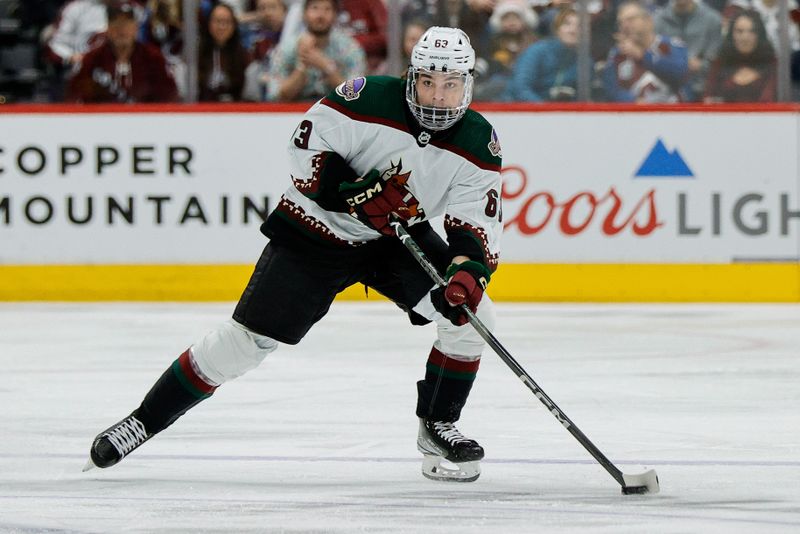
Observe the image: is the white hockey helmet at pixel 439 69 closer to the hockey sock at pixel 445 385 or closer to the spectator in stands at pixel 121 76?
the hockey sock at pixel 445 385

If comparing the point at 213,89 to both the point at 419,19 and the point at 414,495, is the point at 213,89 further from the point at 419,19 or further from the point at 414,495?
the point at 414,495

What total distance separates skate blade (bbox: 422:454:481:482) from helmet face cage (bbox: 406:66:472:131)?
0.72 metres

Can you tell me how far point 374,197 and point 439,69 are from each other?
300 millimetres

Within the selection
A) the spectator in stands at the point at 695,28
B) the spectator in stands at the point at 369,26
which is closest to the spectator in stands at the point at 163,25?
the spectator in stands at the point at 369,26

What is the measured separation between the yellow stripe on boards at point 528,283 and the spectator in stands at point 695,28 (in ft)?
3.26

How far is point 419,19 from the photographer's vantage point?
7.96 metres

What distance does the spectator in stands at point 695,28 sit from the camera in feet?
26.1

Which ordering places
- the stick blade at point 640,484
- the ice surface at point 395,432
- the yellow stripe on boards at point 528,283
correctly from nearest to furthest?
the ice surface at point 395,432 → the stick blade at point 640,484 → the yellow stripe on boards at point 528,283

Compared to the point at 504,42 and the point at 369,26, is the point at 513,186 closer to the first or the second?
the point at 504,42

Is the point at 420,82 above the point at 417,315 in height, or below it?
above

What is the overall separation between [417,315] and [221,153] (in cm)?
444

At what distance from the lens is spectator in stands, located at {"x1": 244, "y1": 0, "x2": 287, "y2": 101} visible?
8.12m

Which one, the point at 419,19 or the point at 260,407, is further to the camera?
the point at 419,19

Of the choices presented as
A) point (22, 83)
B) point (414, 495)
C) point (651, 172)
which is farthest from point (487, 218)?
point (22, 83)
